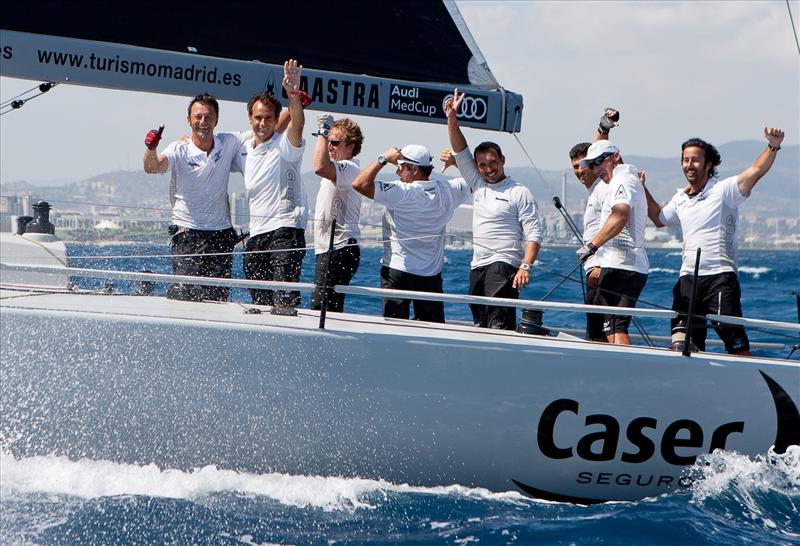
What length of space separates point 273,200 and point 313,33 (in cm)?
87

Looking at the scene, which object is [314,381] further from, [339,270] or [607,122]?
[607,122]

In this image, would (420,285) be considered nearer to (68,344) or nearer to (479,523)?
(479,523)

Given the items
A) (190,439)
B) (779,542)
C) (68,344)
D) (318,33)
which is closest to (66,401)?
(68,344)

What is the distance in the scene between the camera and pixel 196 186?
199 inches

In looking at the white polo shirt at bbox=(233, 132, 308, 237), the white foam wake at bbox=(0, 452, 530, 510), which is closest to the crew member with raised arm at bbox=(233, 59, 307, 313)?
the white polo shirt at bbox=(233, 132, 308, 237)

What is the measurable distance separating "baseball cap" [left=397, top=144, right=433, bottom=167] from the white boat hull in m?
0.90

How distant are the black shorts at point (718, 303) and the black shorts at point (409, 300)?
3.88 ft

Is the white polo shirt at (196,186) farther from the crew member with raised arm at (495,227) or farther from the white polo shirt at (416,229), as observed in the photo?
the crew member with raised arm at (495,227)

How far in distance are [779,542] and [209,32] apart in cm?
348

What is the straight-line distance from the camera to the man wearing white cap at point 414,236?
5.15 metres

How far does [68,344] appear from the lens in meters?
4.25

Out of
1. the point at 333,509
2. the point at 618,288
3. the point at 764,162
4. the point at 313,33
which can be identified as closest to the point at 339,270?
the point at 313,33

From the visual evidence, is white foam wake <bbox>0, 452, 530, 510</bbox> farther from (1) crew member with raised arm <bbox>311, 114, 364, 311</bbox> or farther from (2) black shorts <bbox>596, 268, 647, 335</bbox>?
(2) black shorts <bbox>596, 268, 647, 335</bbox>

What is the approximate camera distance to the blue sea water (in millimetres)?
4031
